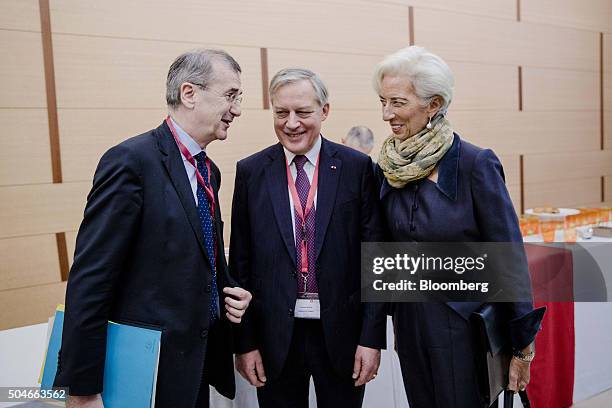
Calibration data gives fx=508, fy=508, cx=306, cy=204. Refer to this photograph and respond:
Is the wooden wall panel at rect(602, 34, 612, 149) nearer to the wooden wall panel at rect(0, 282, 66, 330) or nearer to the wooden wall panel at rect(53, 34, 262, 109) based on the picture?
the wooden wall panel at rect(53, 34, 262, 109)

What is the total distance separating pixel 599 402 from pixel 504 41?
3.80 m

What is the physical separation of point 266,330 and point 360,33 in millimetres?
3376

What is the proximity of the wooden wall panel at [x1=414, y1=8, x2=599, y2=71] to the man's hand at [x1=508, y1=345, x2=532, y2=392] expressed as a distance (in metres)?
3.80

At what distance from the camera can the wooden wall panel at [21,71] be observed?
2.93 meters

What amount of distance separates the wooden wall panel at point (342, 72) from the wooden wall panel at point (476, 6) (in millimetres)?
638

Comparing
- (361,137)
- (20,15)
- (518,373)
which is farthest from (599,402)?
(20,15)

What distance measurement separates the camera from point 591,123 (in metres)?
6.10

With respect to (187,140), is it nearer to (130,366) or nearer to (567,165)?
(130,366)

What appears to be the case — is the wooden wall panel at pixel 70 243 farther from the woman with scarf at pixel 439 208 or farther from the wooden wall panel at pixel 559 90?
the wooden wall panel at pixel 559 90

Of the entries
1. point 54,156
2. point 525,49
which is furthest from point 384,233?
point 525,49

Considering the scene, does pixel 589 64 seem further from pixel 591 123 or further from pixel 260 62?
pixel 260 62

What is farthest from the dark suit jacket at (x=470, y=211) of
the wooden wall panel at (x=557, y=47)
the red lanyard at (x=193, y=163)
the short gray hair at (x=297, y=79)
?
the wooden wall panel at (x=557, y=47)

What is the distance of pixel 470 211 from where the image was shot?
4.68 ft

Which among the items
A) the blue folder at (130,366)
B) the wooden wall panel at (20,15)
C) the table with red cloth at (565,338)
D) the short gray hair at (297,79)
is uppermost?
the wooden wall panel at (20,15)
